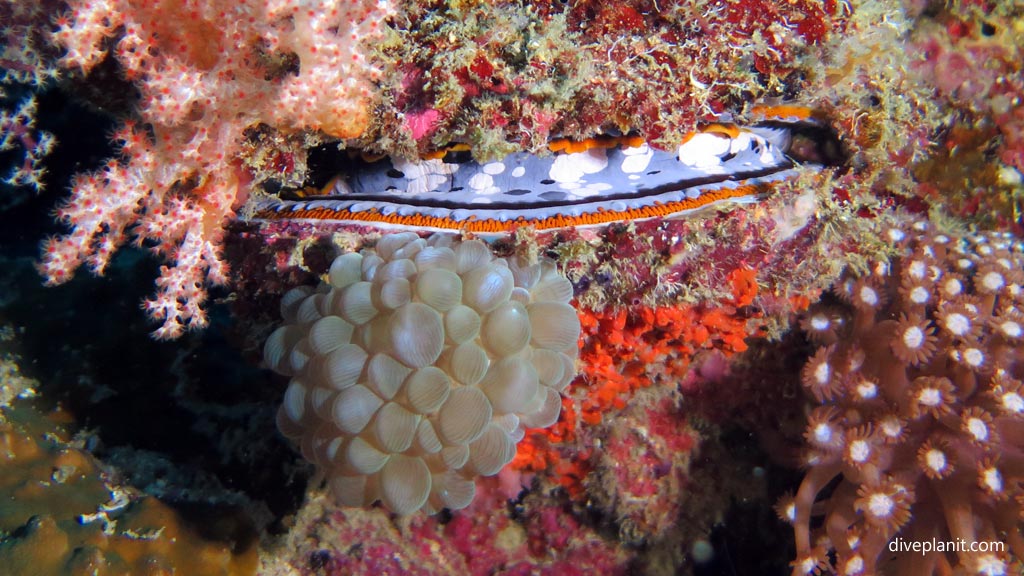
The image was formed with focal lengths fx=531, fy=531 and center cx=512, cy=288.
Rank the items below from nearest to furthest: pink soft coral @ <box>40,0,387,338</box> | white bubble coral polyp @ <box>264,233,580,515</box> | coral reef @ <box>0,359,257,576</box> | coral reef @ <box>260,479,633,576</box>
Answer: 1. pink soft coral @ <box>40,0,387,338</box>
2. white bubble coral polyp @ <box>264,233,580,515</box>
3. coral reef @ <box>0,359,257,576</box>
4. coral reef @ <box>260,479,633,576</box>

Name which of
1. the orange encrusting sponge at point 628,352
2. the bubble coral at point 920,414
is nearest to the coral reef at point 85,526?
the orange encrusting sponge at point 628,352

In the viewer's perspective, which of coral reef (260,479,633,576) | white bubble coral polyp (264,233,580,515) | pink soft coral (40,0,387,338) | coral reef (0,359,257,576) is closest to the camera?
pink soft coral (40,0,387,338)

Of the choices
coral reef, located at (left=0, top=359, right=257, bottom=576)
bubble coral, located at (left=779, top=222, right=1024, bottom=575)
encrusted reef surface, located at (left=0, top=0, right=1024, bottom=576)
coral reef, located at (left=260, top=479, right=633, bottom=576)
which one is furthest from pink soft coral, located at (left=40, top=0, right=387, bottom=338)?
bubble coral, located at (left=779, top=222, right=1024, bottom=575)

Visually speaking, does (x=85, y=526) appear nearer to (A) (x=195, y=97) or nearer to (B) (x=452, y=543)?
(B) (x=452, y=543)

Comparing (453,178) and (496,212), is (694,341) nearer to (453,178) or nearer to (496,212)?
(496,212)

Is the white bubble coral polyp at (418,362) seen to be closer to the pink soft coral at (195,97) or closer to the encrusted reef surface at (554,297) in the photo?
the encrusted reef surface at (554,297)

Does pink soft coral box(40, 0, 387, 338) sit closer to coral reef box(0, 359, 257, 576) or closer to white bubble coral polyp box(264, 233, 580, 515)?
white bubble coral polyp box(264, 233, 580, 515)

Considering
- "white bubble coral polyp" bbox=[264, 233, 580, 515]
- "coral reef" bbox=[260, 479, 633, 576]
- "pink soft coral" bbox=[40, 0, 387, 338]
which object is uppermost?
"pink soft coral" bbox=[40, 0, 387, 338]
